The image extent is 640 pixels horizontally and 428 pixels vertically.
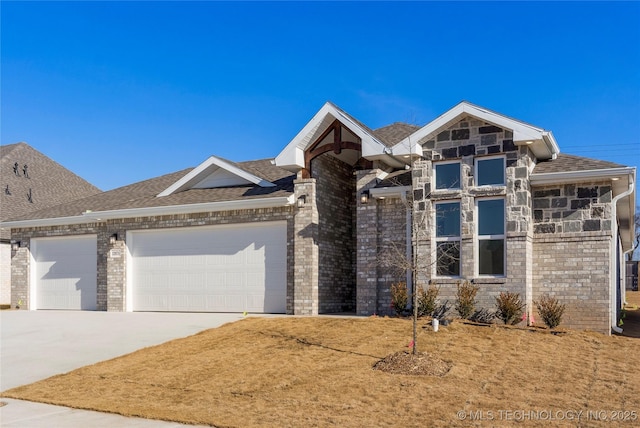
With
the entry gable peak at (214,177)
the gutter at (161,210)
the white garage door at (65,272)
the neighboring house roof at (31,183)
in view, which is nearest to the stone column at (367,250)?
the gutter at (161,210)

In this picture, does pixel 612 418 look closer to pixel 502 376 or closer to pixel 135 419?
pixel 502 376

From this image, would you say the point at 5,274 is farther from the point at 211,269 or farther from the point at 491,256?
the point at 491,256

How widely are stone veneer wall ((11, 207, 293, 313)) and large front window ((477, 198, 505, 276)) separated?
5.52 m

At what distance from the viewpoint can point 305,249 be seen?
16.9 metres

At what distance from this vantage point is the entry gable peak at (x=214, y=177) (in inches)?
770

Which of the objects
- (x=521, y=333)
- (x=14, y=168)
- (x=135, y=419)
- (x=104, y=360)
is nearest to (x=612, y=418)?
(x=521, y=333)

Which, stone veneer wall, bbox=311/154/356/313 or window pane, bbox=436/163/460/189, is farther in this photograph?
stone veneer wall, bbox=311/154/356/313

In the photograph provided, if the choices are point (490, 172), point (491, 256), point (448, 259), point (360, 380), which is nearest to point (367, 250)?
point (448, 259)

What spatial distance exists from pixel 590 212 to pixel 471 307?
3.53m

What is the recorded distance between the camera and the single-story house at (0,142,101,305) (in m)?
25.2

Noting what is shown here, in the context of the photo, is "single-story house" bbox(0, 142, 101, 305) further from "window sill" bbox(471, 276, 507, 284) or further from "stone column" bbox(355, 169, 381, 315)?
"window sill" bbox(471, 276, 507, 284)

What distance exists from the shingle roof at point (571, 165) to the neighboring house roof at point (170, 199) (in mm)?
6840

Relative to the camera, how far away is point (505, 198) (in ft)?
46.4

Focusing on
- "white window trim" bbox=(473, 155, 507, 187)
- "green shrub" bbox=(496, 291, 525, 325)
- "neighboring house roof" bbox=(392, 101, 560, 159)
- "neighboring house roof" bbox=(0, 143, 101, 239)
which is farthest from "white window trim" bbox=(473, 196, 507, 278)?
"neighboring house roof" bbox=(0, 143, 101, 239)
